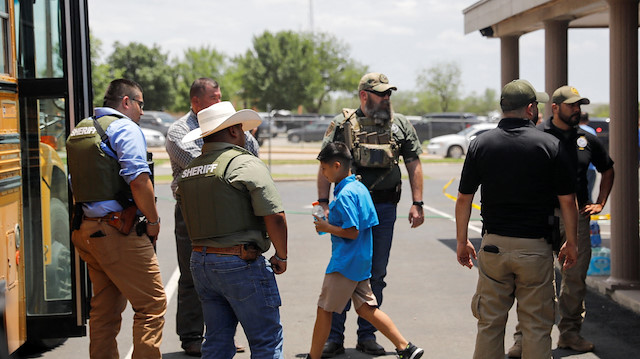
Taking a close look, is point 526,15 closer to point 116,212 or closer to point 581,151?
point 581,151

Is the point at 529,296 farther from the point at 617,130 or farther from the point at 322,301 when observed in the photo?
the point at 617,130

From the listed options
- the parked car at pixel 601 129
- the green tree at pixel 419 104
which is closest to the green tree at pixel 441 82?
the green tree at pixel 419 104

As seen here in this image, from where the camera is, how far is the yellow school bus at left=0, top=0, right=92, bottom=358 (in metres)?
5.11

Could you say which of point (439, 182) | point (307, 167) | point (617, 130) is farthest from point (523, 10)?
point (307, 167)

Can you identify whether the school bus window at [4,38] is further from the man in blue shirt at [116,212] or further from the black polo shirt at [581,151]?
the black polo shirt at [581,151]

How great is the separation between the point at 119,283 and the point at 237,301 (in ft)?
3.93

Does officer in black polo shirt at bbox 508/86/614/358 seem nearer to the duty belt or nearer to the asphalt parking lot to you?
the asphalt parking lot

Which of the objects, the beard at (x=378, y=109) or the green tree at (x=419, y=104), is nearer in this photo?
the beard at (x=378, y=109)

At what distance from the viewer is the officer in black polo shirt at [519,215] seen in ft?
15.2

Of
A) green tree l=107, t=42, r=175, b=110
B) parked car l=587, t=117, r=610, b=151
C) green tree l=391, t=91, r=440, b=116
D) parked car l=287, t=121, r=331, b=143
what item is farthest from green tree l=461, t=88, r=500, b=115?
parked car l=587, t=117, r=610, b=151

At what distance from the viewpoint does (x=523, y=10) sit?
350 inches

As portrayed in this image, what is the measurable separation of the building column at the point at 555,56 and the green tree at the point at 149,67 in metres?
63.0

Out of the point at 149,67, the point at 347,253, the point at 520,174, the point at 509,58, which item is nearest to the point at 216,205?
the point at 347,253

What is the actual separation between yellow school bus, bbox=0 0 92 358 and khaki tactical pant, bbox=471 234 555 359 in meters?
2.89
